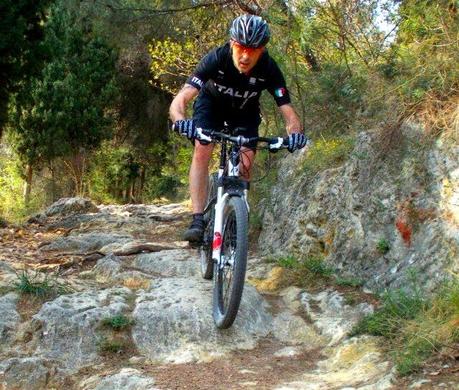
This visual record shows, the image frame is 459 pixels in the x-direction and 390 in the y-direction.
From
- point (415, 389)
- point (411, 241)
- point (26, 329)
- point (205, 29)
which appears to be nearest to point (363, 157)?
point (411, 241)

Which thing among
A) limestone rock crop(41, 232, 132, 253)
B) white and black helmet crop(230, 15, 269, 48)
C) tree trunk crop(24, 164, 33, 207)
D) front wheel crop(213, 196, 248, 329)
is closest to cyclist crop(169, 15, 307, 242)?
white and black helmet crop(230, 15, 269, 48)

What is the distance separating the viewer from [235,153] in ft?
13.6

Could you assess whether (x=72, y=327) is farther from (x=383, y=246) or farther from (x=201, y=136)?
(x=383, y=246)

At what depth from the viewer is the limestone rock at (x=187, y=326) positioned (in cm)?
385

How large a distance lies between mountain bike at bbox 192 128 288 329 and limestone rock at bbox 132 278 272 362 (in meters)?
0.12

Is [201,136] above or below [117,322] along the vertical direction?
above

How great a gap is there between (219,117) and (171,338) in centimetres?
172

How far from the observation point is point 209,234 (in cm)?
465

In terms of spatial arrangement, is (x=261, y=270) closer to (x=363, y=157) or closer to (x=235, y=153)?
(x=363, y=157)

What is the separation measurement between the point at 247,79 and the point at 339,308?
5.96 feet

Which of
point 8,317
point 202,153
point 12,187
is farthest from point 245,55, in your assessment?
point 12,187

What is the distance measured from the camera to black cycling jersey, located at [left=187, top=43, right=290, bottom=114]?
4270mm

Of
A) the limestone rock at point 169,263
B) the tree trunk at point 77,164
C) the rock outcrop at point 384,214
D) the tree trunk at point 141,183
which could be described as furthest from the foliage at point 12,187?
the rock outcrop at point 384,214

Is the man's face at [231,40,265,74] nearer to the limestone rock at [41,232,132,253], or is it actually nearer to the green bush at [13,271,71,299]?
the green bush at [13,271,71,299]
